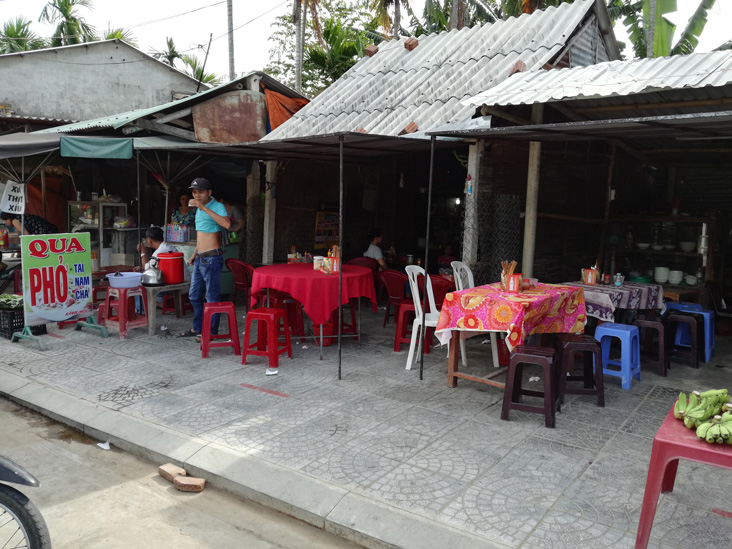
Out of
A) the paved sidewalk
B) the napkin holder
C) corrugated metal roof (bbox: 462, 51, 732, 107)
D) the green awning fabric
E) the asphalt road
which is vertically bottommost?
the asphalt road

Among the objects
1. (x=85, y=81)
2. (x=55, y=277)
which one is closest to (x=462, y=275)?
(x=55, y=277)

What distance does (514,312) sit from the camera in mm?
5086

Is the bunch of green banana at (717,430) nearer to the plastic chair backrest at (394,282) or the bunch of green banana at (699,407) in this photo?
the bunch of green banana at (699,407)

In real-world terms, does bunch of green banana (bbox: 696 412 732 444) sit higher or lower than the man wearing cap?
lower

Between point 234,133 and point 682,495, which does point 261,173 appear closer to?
point 234,133

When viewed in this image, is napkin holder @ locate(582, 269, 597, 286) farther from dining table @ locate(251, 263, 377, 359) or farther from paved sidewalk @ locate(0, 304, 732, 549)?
dining table @ locate(251, 263, 377, 359)

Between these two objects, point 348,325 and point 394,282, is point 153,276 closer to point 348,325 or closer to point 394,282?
point 348,325

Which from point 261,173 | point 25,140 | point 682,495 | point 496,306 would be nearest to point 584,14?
point 261,173

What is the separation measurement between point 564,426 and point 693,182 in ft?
26.2

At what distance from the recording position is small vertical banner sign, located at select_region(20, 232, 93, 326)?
6.99 m

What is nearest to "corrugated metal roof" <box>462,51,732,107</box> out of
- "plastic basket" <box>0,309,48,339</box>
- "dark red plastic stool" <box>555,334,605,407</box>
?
"dark red plastic stool" <box>555,334,605,407</box>

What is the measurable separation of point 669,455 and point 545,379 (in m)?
1.92

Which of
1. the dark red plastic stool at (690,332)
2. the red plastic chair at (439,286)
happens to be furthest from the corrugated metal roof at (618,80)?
the dark red plastic stool at (690,332)

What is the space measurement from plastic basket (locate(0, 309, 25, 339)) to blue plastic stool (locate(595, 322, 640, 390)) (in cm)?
718
